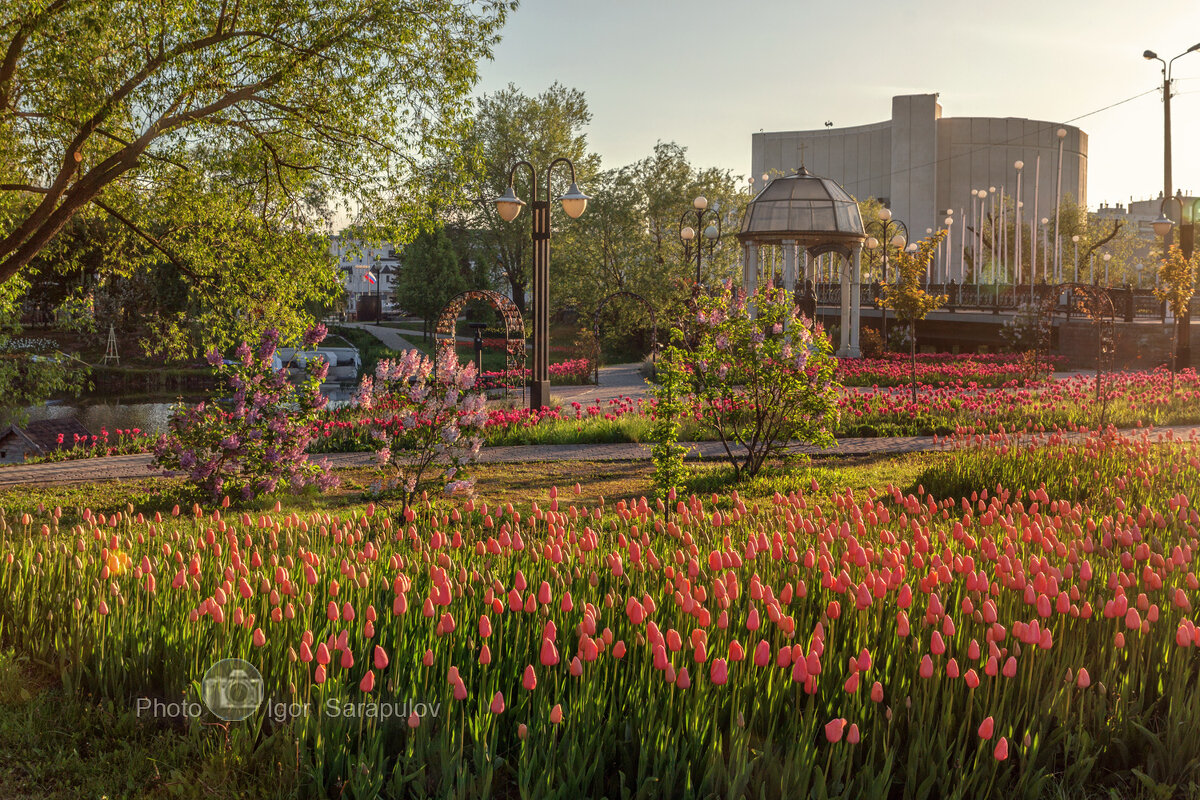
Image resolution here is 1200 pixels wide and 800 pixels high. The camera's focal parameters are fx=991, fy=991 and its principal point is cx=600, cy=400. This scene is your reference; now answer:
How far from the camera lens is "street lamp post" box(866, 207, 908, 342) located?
3120cm

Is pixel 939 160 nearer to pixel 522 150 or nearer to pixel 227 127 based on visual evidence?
pixel 522 150

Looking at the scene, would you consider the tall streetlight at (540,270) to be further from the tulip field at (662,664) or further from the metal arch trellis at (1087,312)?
the tulip field at (662,664)

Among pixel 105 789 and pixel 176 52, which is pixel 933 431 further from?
pixel 105 789

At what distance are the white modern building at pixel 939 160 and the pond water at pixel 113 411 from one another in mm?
58173

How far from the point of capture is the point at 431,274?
49469 mm

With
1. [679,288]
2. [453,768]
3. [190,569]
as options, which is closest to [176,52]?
[190,569]

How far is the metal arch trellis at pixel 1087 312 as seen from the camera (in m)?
19.4

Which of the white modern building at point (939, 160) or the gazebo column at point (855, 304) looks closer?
the gazebo column at point (855, 304)

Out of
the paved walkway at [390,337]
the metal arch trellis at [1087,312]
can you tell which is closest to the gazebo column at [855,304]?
the metal arch trellis at [1087,312]

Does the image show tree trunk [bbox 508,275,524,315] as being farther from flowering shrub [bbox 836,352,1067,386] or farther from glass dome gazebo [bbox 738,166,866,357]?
flowering shrub [bbox 836,352,1067,386]

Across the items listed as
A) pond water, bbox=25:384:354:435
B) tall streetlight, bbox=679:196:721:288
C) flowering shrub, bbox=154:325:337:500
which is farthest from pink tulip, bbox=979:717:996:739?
tall streetlight, bbox=679:196:721:288

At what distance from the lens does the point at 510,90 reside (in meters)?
45.6

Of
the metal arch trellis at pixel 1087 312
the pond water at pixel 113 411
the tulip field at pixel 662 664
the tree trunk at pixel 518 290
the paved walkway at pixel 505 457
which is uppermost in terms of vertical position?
the tree trunk at pixel 518 290

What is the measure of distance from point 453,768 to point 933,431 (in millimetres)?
13153
